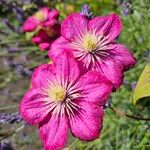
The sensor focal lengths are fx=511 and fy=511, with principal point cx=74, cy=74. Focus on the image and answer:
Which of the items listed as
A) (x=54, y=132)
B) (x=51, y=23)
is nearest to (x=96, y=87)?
(x=54, y=132)

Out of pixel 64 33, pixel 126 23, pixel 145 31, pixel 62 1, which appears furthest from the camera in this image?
pixel 62 1

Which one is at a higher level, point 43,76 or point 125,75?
point 43,76

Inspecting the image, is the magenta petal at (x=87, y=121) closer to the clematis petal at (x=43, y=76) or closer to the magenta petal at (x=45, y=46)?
the clematis petal at (x=43, y=76)

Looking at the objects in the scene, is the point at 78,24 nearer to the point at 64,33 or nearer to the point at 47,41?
the point at 64,33

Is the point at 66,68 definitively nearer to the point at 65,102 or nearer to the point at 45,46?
the point at 65,102

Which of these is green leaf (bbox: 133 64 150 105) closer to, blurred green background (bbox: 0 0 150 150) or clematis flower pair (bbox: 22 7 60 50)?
blurred green background (bbox: 0 0 150 150)

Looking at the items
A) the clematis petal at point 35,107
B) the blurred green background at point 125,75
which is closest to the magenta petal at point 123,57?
the clematis petal at point 35,107

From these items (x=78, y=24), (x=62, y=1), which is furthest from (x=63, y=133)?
(x=62, y=1)
